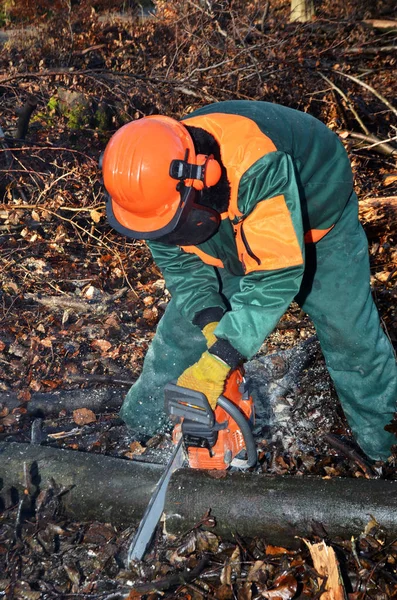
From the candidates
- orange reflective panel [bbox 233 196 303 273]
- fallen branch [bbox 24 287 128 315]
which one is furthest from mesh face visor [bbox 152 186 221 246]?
fallen branch [bbox 24 287 128 315]

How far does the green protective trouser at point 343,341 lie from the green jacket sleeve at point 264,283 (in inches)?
27.9

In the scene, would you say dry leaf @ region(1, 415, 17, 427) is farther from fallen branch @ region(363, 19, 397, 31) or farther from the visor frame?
fallen branch @ region(363, 19, 397, 31)

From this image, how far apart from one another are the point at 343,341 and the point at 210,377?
3.41ft

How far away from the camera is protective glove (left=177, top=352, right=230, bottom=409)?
271 cm

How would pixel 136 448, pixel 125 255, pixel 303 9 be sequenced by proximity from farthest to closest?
pixel 303 9
pixel 125 255
pixel 136 448

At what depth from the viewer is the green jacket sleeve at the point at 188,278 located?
3258 mm

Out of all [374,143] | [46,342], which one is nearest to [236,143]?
[46,342]

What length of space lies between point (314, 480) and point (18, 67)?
898 centimetres

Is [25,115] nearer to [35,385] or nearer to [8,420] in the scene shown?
[35,385]

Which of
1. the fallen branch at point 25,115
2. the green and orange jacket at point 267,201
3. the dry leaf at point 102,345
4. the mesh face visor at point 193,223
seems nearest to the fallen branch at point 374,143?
the fallen branch at point 25,115

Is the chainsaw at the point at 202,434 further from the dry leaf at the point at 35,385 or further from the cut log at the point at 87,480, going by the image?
the dry leaf at the point at 35,385

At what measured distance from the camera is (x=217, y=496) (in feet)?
9.14

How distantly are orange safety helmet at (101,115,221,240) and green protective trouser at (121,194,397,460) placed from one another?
868mm

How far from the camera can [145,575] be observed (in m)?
2.77
